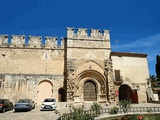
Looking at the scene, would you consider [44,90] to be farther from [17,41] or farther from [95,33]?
[95,33]

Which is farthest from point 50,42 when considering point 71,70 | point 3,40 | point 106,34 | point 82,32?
point 106,34

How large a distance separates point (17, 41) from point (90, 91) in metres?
11.1

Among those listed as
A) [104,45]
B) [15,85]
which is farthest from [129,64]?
[15,85]

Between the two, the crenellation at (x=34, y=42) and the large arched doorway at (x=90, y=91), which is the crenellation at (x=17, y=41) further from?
→ the large arched doorway at (x=90, y=91)

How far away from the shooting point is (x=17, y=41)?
1991 cm

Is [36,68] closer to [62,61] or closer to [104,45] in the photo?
[62,61]

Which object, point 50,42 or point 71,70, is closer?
point 71,70

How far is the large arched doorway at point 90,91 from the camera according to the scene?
63.5ft

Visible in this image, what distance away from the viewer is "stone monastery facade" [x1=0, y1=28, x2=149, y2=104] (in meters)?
18.7

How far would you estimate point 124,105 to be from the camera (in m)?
9.98

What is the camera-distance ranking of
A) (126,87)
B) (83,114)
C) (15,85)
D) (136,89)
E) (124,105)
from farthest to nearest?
(126,87) < (136,89) < (15,85) < (124,105) < (83,114)

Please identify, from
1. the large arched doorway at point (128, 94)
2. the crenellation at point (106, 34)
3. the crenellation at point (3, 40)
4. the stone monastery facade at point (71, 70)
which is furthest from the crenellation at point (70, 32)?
the large arched doorway at point (128, 94)

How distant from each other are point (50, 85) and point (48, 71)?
1749 mm

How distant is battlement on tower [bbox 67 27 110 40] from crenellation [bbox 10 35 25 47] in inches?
230
